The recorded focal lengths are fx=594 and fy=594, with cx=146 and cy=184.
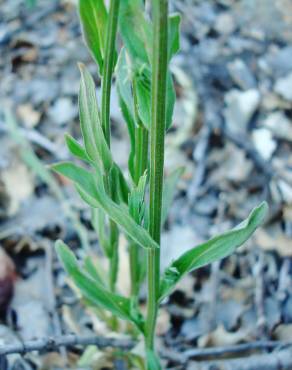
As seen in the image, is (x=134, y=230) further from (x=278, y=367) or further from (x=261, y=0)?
(x=261, y=0)

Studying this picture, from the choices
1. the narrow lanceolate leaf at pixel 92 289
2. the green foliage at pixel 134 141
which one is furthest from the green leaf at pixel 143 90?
the narrow lanceolate leaf at pixel 92 289

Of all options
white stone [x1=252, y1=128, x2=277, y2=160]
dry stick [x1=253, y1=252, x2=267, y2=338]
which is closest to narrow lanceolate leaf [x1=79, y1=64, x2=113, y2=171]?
dry stick [x1=253, y1=252, x2=267, y2=338]

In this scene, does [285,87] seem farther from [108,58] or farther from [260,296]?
[108,58]

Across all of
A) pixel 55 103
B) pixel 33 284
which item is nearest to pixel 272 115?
pixel 55 103

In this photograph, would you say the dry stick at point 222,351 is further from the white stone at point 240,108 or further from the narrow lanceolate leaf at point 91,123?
the white stone at point 240,108

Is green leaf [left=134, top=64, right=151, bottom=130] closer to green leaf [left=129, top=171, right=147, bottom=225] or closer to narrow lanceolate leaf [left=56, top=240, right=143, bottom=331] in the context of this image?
green leaf [left=129, top=171, right=147, bottom=225]

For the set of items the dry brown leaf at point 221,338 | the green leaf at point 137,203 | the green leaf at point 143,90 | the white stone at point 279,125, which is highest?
the green leaf at point 143,90

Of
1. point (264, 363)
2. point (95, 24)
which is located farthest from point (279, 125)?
point (95, 24)
